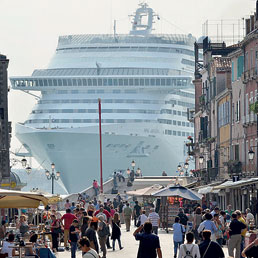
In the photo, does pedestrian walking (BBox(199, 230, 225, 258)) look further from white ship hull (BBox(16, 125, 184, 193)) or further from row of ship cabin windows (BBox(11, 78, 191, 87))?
row of ship cabin windows (BBox(11, 78, 191, 87))

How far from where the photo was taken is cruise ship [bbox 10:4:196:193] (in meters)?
120

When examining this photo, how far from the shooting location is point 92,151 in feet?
399

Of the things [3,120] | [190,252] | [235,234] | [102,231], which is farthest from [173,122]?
[190,252]

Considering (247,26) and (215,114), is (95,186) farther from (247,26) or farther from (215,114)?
(247,26)

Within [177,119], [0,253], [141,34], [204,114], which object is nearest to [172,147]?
[177,119]

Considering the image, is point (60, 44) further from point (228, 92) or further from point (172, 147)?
point (228, 92)

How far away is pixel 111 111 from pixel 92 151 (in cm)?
466

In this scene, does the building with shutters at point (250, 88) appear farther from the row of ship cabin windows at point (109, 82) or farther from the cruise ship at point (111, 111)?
the row of ship cabin windows at point (109, 82)

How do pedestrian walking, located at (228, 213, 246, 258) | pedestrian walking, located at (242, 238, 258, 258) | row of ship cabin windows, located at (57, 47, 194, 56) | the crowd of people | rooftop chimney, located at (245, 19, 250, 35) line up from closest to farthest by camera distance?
1. pedestrian walking, located at (242, 238, 258, 258)
2. the crowd of people
3. pedestrian walking, located at (228, 213, 246, 258)
4. rooftop chimney, located at (245, 19, 250, 35)
5. row of ship cabin windows, located at (57, 47, 194, 56)

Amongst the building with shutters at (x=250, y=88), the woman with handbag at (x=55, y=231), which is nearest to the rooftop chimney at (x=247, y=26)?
the building with shutters at (x=250, y=88)

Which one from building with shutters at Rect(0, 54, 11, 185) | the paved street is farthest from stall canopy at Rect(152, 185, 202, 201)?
building with shutters at Rect(0, 54, 11, 185)

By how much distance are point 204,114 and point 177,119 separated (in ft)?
155

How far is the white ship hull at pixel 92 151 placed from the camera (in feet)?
390

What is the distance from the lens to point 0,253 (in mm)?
25156
